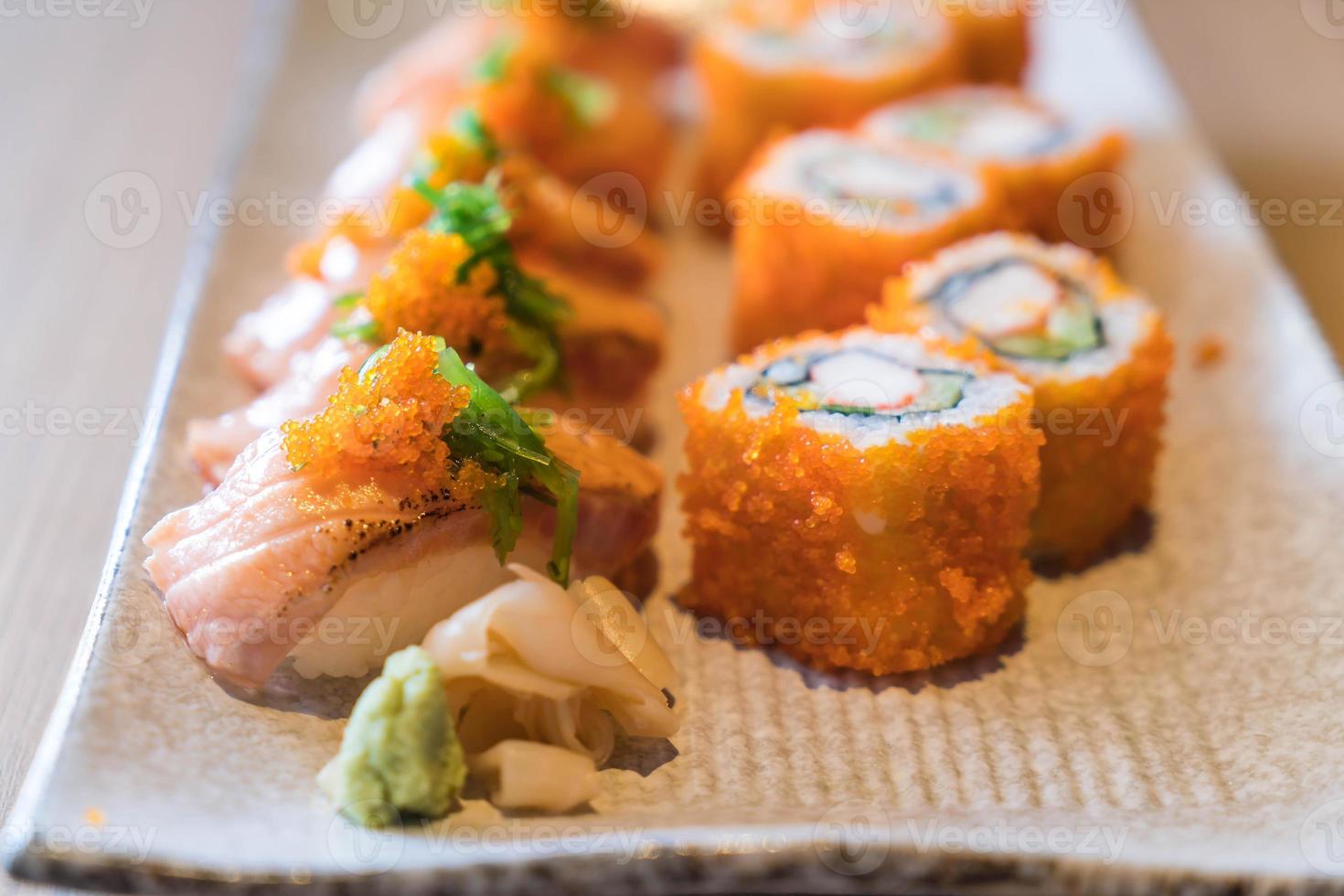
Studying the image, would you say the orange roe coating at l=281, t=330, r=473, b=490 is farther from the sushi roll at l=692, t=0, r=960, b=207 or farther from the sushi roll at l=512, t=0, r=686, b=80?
the sushi roll at l=512, t=0, r=686, b=80

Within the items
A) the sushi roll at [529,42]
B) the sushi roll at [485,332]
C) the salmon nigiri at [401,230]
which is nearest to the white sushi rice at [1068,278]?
the sushi roll at [485,332]

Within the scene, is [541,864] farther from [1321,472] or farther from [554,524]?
[1321,472]

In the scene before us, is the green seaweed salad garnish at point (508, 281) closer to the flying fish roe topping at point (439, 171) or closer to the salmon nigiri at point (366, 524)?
the flying fish roe topping at point (439, 171)

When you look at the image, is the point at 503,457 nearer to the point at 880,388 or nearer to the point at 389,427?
the point at 389,427

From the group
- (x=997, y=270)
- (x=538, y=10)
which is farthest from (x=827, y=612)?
(x=538, y=10)

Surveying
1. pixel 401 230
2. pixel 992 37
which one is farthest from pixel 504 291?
pixel 992 37
